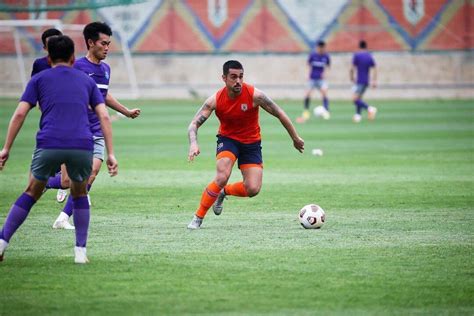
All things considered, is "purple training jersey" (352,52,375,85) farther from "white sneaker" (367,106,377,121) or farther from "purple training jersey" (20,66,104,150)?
"purple training jersey" (20,66,104,150)

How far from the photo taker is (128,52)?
49.8m

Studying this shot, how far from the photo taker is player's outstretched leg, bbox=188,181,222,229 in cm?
1170

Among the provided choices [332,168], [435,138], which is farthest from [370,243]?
[435,138]

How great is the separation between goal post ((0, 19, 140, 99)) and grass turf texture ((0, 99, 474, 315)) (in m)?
25.6

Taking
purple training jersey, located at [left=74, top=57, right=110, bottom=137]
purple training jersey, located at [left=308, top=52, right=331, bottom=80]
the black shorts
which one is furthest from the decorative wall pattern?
the black shorts

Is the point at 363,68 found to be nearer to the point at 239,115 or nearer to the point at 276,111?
the point at 239,115

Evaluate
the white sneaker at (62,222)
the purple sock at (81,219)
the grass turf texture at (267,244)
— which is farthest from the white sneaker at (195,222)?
the purple sock at (81,219)

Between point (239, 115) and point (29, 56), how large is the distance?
123 ft

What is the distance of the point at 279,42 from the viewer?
1949 inches

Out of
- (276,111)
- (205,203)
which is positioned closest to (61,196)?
(205,203)

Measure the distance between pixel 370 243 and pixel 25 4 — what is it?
12887mm

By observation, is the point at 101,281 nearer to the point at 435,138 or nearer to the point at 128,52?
the point at 435,138

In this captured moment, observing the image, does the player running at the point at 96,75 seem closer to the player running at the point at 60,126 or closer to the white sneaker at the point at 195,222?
the white sneaker at the point at 195,222

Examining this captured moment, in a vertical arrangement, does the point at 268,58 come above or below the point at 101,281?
below
